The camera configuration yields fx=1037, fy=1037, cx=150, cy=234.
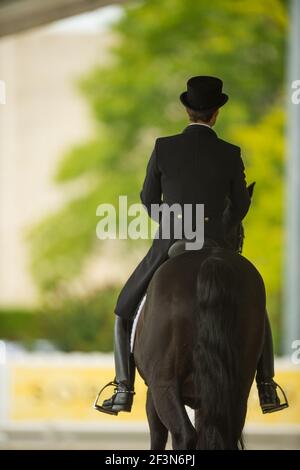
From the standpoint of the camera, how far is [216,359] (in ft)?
13.9

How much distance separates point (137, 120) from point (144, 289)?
41.3 ft

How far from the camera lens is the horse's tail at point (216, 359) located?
4.23 m

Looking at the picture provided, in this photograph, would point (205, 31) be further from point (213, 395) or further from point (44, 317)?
point (213, 395)

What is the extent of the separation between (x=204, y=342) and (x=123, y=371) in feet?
2.04

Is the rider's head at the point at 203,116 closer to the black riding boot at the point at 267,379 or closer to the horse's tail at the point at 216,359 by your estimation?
the horse's tail at the point at 216,359

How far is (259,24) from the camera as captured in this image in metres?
16.9

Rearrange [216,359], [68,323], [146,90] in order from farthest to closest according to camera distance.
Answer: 1. [146,90]
2. [68,323]
3. [216,359]

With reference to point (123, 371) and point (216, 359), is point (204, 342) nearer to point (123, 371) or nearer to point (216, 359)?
point (216, 359)

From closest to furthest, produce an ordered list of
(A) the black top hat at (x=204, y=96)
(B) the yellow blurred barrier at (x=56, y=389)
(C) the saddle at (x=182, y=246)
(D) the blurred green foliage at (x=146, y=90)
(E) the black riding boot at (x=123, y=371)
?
(C) the saddle at (x=182, y=246), (A) the black top hat at (x=204, y=96), (E) the black riding boot at (x=123, y=371), (B) the yellow blurred barrier at (x=56, y=389), (D) the blurred green foliage at (x=146, y=90)

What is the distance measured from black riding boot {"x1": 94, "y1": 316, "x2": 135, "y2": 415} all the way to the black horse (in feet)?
0.85

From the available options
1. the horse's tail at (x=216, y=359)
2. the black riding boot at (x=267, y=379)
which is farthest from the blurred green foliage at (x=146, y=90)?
the horse's tail at (x=216, y=359)

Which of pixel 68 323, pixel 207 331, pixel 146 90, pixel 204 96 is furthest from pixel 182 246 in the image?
pixel 146 90

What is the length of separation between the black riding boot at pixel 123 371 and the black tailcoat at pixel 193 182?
0.36 feet

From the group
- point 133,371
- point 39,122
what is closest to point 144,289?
point 133,371
